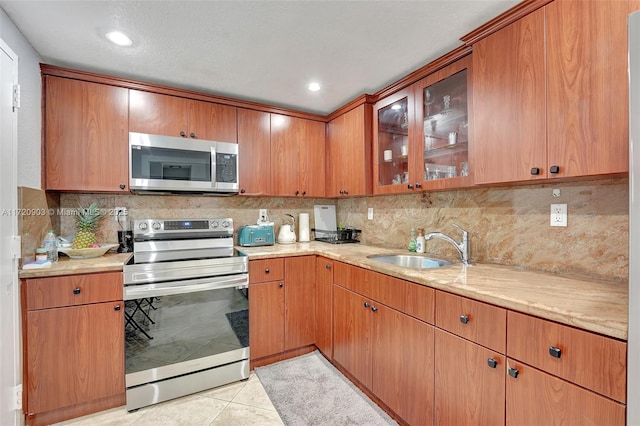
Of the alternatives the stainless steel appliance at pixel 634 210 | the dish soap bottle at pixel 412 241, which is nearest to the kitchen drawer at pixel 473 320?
the stainless steel appliance at pixel 634 210

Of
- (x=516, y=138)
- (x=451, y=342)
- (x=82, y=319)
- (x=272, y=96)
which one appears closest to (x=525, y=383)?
(x=451, y=342)

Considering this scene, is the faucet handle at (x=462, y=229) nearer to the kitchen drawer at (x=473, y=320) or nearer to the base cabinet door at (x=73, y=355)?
the kitchen drawer at (x=473, y=320)

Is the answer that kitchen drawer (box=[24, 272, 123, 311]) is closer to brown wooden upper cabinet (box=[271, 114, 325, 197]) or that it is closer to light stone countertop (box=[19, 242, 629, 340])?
light stone countertop (box=[19, 242, 629, 340])

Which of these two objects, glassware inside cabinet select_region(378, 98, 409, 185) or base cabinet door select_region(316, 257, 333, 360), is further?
base cabinet door select_region(316, 257, 333, 360)

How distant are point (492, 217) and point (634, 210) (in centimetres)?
120

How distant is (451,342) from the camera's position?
1.40 metres

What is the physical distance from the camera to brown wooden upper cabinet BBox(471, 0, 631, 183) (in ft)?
3.77

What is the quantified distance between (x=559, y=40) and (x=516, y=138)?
1.43ft

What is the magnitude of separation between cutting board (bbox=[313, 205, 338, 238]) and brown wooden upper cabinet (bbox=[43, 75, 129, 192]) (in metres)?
1.86

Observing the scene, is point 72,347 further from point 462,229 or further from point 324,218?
point 462,229

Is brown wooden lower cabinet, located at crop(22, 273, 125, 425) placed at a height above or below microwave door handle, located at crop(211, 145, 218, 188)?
below

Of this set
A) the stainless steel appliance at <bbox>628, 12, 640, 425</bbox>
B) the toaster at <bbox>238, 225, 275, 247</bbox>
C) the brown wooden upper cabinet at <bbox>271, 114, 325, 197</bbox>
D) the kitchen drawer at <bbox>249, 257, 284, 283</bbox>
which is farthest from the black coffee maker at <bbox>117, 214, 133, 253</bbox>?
the stainless steel appliance at <bbox>628, 12, 640, 425</bbox>

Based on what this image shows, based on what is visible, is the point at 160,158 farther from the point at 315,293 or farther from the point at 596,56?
the point at 596,56

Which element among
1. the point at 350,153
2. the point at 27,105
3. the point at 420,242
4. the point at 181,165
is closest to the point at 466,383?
the point at 420,242
